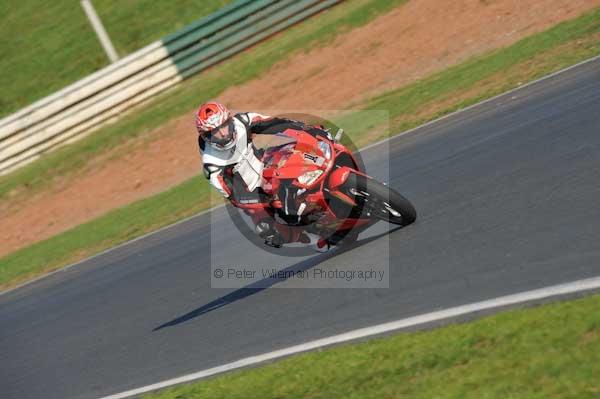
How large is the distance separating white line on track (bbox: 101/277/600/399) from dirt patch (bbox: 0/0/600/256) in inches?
385

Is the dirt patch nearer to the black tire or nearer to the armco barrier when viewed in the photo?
the armco barrier

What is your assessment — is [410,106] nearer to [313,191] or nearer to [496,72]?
[496,72]

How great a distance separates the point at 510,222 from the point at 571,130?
2.40 m

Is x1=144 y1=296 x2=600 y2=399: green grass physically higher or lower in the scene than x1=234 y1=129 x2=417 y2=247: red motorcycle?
lower

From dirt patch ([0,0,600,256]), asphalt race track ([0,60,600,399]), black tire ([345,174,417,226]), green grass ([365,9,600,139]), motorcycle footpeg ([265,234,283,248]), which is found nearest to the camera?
asphalt race track ([0,60,600,399])

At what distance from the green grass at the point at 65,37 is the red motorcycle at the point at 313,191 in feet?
54.5

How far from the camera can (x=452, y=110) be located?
1264 centimetres

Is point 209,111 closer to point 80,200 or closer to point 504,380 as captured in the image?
point 504,380

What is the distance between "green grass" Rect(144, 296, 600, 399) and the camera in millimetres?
4637

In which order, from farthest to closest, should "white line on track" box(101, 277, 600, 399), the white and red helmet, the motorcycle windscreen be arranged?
the motorcycle windscreen, the white and red helmet, "white line on track" box(101, 277, 600, 399)

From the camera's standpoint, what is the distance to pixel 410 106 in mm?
14156

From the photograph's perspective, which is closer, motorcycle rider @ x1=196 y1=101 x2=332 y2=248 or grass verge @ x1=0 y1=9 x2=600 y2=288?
motorcycle rider @ x1=196 y1=101 x2=332 y2=248

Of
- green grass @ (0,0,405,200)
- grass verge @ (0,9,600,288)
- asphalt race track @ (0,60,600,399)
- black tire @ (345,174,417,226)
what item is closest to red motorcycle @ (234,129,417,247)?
black tire @ (345,174,417,226)

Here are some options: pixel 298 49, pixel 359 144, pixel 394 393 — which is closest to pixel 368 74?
pixel 298 49
